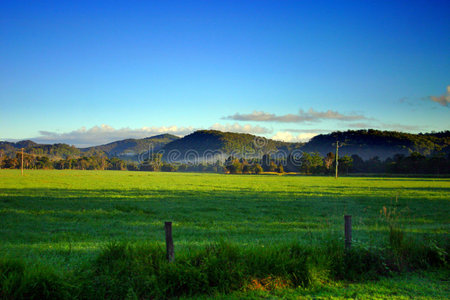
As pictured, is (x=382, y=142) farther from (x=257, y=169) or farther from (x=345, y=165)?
(x=257, y=169)

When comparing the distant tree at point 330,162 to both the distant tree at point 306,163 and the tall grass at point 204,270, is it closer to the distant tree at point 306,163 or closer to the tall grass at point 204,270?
the distant tree at point 306,163

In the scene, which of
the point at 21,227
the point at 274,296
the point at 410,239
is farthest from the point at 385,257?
the point at 21,227

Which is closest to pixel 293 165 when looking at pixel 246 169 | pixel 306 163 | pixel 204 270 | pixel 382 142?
pixel 306 163

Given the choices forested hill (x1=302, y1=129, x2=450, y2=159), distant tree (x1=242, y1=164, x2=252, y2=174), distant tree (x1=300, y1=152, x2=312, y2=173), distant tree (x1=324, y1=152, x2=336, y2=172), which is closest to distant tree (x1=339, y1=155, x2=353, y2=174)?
distant tree (x1=324, y1=152, x2=336, y2=172)

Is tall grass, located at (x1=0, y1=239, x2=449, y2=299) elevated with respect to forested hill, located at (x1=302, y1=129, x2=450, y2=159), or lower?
lower

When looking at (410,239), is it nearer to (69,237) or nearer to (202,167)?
(69,237)

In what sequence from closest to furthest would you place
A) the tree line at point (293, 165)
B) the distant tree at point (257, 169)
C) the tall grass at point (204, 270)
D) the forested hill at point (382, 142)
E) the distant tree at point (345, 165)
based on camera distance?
the tall grass at point (204, 270), the tree line at point (293, 165), the distant tree at point (345, 165), the distant tree at point (257, 169), the forested hill at point (382, 142)

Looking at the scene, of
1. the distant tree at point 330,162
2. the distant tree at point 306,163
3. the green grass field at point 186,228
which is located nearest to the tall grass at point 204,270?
the green grass field at point 186,228

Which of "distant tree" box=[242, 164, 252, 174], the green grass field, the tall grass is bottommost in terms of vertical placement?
"distant tree" box=[242, 164, 252, 174]

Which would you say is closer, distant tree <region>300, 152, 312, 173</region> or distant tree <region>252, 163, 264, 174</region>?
distant tree <region>300, 152, 312, 173</region>

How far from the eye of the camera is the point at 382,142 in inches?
6280

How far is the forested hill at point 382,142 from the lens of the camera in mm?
147375

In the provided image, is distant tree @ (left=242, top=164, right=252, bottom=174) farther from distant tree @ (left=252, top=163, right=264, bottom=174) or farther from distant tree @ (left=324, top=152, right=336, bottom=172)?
distant tree @ (left=324, top=152, right=336, bottom=172)

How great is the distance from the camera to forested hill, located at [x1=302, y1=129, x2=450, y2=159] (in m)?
147
